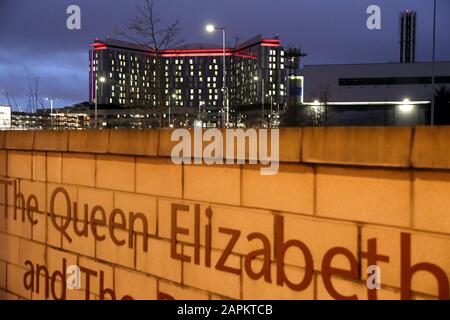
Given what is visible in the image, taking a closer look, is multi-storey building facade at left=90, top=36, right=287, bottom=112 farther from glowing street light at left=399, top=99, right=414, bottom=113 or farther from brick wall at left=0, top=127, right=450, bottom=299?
glowing street light at left=399, top=99, right=414, bottom=113

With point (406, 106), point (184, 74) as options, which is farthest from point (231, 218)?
point (184, 74)

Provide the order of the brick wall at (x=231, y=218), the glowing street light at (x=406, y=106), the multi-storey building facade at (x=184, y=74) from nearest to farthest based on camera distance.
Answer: the brick wall at (x=231, y=218)
the multi-storey building facade at (x=184, y=74)
the glowing street light at (x=406, y=106)

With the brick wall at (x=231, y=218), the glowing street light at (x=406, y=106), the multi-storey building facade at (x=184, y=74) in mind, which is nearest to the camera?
the brick wall at (x=231, y=218)

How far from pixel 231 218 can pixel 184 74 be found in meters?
88.9

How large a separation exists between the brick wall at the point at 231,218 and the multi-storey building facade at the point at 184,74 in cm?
640

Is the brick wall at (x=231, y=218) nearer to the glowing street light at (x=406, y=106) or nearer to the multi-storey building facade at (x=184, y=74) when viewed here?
the multi-storey building facade at (x=184, y=74)

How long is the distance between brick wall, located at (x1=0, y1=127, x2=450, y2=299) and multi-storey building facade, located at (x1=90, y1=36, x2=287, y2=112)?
6401mm

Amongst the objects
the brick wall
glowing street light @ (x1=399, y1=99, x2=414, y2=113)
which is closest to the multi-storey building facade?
the brick wall

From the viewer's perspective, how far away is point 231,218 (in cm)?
393

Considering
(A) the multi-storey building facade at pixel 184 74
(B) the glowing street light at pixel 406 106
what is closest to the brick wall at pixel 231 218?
(A) the multi-storey building facade at pixel 184 74

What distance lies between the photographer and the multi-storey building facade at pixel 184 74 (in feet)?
54.3

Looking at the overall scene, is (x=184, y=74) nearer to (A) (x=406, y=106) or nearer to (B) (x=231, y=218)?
(A) (x=406, y=106)

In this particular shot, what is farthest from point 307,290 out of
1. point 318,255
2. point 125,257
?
point 125,257
